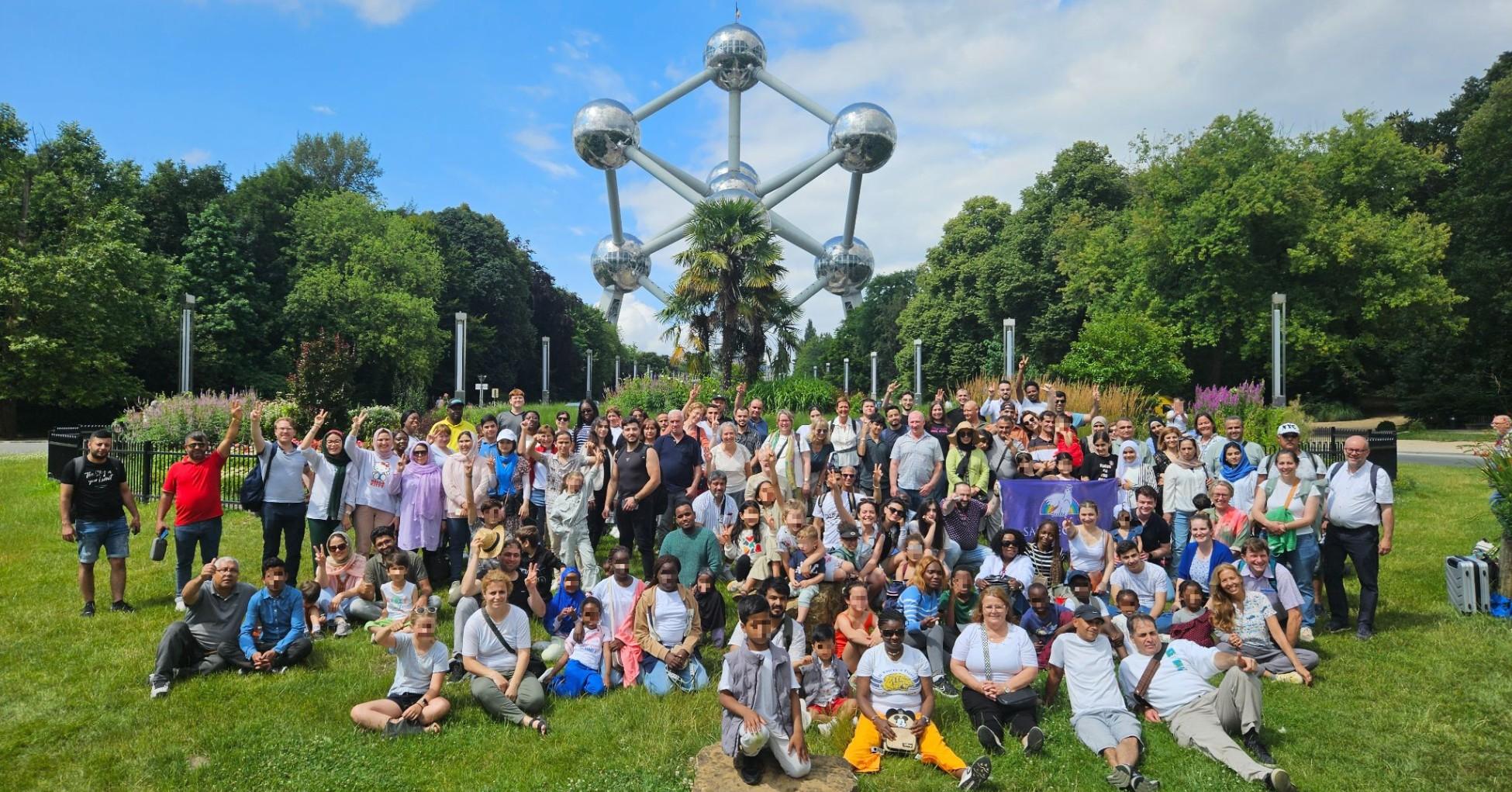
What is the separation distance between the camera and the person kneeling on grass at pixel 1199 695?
5195mm

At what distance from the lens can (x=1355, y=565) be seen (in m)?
7.51

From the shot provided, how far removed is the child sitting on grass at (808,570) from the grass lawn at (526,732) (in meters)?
1.10

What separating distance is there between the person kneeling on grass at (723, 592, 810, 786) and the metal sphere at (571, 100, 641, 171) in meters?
20.0

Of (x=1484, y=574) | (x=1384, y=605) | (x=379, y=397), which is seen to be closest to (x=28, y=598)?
(x=1384, y=605)

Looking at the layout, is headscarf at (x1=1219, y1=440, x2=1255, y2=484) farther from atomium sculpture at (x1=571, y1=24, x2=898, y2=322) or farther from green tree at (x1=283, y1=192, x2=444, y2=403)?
green tree at (x1=283, y1=192, x2=444, y2=403)

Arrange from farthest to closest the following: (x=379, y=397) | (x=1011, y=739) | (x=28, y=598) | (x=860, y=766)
Answer: (x=379, y=397) < (x=28, y=598) < (x=1011, y=739) < (x=860, y=766)

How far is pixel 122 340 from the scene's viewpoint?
2848 centimetres

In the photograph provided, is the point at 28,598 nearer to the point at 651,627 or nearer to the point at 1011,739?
the point at 651,627

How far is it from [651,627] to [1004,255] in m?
36.3

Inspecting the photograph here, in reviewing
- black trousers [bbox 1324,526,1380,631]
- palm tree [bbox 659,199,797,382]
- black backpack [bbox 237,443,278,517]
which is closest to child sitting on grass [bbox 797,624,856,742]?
black trousers [bbox 1324,526,1380,631]

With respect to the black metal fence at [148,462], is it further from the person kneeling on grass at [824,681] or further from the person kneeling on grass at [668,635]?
the person kneeling on grass at [824,681]

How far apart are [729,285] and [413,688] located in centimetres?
1327

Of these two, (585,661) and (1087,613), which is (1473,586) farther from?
(585,661)

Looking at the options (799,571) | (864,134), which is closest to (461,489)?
(799,571)
